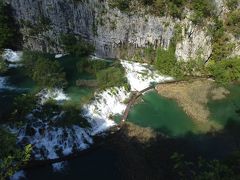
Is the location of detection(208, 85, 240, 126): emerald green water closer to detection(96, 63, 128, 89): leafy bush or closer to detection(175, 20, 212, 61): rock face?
detection(175, 20, 212, 61): rock face

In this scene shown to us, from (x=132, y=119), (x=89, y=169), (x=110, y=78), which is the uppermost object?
(x=110, y=78)

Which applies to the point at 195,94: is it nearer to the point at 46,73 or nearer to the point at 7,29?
the point at 46,73

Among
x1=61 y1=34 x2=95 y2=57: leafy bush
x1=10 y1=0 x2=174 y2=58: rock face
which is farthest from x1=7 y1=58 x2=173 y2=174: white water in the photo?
x1=61 y1=34 x2=95 y2=57: leafy bush

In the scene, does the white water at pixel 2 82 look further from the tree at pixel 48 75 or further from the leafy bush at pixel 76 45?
the leafy bush at pixel 76 45

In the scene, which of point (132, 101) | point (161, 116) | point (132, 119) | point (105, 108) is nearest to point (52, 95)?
point (105, 108)

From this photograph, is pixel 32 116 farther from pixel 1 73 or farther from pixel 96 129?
pixel 1 73

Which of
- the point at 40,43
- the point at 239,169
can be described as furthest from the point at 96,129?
the point at 239,169
